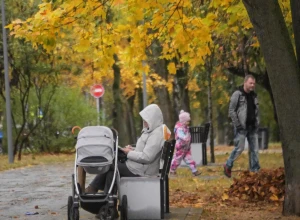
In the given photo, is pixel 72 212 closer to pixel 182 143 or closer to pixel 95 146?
pixel 95 146

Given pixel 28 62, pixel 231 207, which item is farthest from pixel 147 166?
pixel 28 62

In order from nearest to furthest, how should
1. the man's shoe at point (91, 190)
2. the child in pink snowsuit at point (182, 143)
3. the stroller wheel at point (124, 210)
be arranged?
the stroller wheel at point (124, 210) < the man's shoe at point (91, 190) < the child in pink snowsuit at point (182, 143)

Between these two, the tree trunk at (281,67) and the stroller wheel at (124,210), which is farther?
the tree trunk at (281,67)

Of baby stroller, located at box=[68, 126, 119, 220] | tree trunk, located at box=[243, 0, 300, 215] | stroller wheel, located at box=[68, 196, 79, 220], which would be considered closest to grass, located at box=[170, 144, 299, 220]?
tree trunk, located at box=[243, 0, 300, 215]

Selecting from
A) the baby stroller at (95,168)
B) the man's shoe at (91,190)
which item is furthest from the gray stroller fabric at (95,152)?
the man's shoe at (91,190)

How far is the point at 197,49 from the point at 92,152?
18.9ft

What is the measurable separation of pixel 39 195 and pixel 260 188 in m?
3.79

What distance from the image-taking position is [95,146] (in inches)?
400

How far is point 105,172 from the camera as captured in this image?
1033 cm

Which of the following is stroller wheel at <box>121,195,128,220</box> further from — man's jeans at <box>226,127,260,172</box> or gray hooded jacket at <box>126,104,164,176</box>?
man's jeans at <box>226,127,260,172</box>

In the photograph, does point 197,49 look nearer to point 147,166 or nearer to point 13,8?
point 147,166

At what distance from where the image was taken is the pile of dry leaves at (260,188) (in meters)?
12.9

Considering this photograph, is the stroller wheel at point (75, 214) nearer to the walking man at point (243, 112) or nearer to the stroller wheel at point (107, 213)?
the stroller wheel at point (107, 213)

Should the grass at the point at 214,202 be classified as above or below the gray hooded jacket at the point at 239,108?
below
